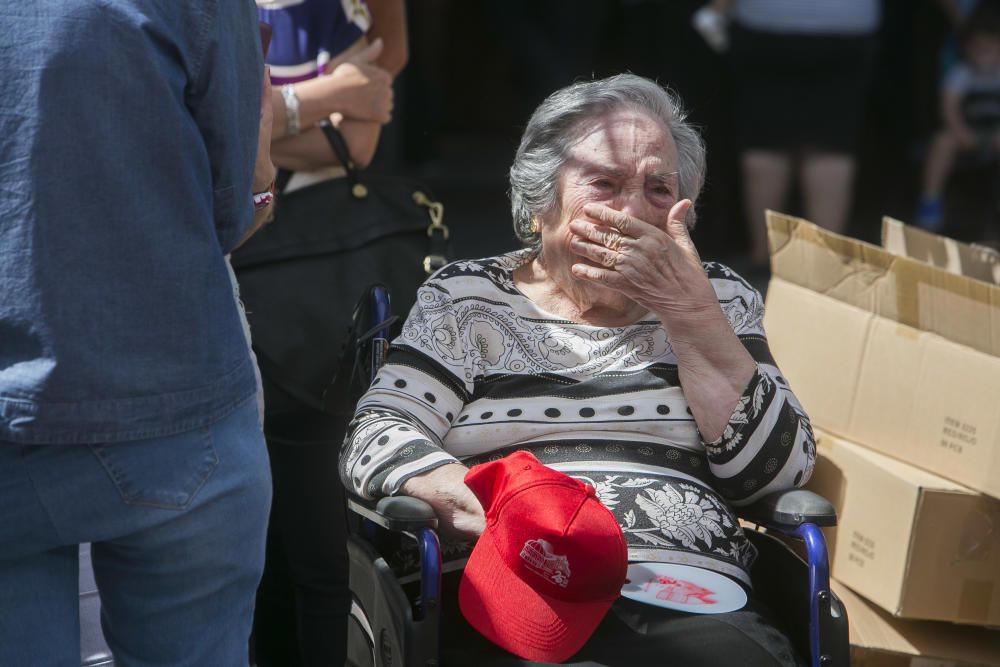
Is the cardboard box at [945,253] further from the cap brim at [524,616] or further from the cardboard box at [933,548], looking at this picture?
the cap brim at [524,616]

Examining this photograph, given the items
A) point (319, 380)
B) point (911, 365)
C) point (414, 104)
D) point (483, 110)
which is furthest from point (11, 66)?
point (483, 110)

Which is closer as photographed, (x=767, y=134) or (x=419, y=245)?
(x=419, y=245)

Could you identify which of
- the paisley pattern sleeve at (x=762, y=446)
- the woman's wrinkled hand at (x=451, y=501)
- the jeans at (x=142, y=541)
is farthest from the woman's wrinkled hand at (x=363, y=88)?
the jeans at (x=142, y=541)

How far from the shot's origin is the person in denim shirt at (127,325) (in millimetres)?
1348

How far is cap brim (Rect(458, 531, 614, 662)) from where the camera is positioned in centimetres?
186

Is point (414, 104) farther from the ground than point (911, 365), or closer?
closer

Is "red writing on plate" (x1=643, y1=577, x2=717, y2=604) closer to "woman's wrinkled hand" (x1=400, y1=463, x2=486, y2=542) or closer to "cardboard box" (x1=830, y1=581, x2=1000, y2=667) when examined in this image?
"woman's wrinkled hand" (x1=400, y1=463, x2=486, y2=542)

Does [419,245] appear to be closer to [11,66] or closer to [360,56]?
[360,56]

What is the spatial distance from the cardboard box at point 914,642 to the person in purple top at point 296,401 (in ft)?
3.78

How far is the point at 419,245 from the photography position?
275cm

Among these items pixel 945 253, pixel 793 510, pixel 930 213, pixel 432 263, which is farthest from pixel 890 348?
pixel 930 213

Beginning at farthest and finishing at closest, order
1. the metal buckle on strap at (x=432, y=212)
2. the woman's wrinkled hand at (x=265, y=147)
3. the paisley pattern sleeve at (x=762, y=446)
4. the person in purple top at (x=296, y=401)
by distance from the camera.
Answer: the metal buckle on strap at (x=432, y=212), the person in purple top at (x=296, y=401), the paisley pattern sleeve at (x=762, y=446), the woman's wrinkled hand at (x=265, y=147)

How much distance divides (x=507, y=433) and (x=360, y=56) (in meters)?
0.99

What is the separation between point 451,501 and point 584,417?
373 mm
